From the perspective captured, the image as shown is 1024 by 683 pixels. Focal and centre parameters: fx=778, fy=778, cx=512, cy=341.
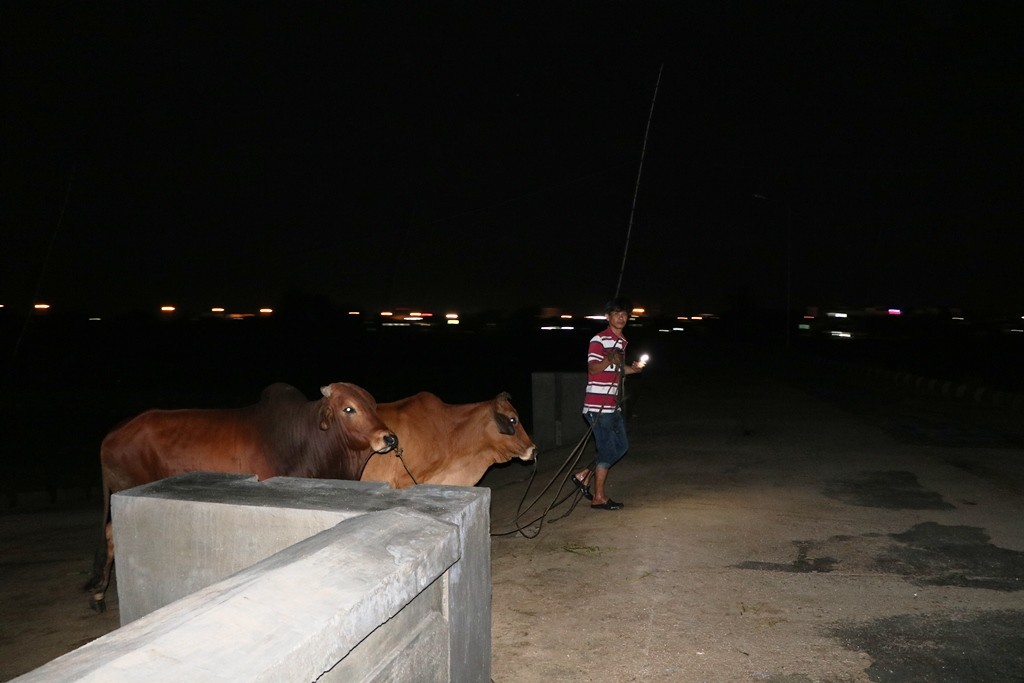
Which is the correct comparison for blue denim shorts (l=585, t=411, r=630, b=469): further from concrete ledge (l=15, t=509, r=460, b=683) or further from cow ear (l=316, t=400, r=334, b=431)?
concrete ledge (l=15, t=509, r=460, b=683)

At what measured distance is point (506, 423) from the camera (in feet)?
21.6

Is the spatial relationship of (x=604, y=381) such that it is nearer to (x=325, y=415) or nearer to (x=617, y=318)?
(x=617, y=318)

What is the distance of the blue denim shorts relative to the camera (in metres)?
6.95

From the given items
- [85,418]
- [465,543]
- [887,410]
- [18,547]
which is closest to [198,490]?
[465,543]

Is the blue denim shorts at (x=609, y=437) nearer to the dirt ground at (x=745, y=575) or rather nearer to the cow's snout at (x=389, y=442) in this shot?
the dirt ground at (x=745, y=575)

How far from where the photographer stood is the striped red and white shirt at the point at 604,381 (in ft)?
22.5

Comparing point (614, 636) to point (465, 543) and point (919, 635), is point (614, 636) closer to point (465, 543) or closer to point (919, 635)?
point (919, 635)

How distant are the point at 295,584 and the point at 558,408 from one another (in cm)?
986

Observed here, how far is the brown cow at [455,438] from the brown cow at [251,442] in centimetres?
91

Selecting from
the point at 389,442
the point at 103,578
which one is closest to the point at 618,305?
the point at 389,442

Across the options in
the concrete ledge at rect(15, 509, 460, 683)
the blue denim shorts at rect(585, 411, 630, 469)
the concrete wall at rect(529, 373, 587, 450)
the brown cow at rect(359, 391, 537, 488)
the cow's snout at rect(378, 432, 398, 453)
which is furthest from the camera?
the concrete wall at rect(529, 373, 587, 450)

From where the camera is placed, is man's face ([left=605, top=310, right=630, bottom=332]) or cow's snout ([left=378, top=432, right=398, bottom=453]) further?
man's face ([left=605, top=310, right=630, bottom=332])

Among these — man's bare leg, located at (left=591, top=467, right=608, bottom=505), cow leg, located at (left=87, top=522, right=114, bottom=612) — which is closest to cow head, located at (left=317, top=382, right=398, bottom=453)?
cow leg, located at (left=87, top=522, right=114, bottom=612)

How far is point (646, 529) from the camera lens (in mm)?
6234
